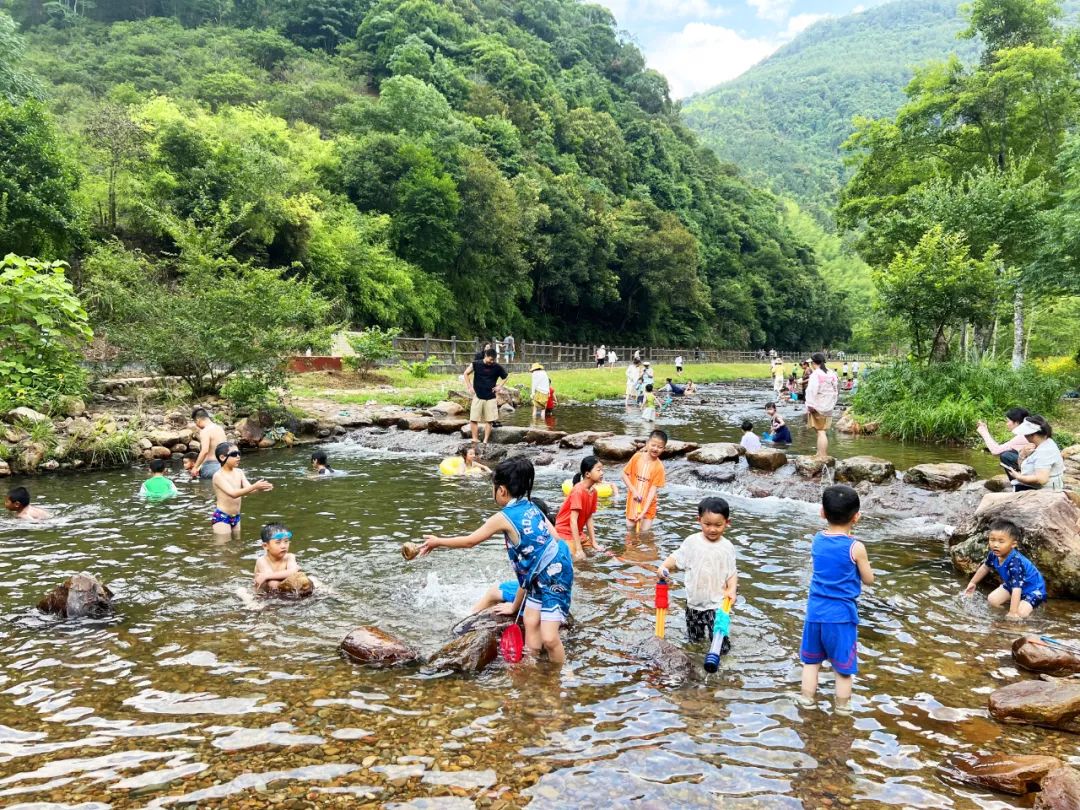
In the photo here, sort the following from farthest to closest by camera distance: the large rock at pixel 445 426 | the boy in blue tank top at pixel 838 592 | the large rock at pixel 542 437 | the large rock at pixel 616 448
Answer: the large rock at pixel 445 426, the large rock at pixel 542 437, the large rock at pixel 616 448, the boy in blue tank top at pixel 838 592

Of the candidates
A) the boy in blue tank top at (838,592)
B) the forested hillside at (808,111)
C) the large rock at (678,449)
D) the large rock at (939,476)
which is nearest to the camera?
the boy in blue tank top at (838,592)

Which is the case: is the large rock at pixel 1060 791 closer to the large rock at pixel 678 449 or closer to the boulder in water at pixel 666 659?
the boulder in water at pixel 666 659

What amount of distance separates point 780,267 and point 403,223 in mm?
54253

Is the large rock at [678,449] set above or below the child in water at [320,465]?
above

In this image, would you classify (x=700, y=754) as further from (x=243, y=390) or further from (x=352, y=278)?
(x=352, y=278)

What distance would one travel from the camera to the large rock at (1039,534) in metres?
7.04

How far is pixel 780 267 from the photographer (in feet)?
258

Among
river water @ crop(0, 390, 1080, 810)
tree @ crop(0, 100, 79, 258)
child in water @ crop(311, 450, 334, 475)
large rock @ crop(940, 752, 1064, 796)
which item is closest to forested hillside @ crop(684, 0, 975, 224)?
tree @ crop(0, 100, 79, 258)

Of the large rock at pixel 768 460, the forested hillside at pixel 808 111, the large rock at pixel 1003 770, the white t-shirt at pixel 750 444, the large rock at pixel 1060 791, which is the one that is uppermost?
the forested hillside at pixel 808 111

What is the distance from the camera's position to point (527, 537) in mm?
5000

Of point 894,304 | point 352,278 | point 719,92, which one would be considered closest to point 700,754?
point 894,304

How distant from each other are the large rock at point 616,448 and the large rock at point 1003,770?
1055 cm

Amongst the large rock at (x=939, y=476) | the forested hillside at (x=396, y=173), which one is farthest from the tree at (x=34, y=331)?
the large rock at (x=939, y=476)

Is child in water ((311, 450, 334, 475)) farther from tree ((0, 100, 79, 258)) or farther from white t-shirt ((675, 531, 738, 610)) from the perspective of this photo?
tree ((0, 100, 79, 258))
